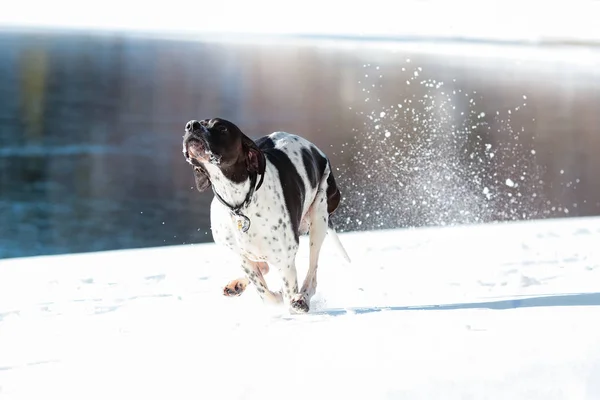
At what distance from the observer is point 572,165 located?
14883 millimetres

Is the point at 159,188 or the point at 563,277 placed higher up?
the point at 563,277

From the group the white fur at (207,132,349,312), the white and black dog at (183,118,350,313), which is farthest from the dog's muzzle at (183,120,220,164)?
the white fur at (207,132,349,312)

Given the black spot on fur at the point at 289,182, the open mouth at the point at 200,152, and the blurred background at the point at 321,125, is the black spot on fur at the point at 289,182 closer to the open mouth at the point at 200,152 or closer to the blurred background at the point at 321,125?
the open mouth at the point at 200,152

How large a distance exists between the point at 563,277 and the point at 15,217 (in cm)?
759

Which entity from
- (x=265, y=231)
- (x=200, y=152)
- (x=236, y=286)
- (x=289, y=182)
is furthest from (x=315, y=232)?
(x=200, y=152)

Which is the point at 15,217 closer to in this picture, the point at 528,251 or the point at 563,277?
the point at 528,251

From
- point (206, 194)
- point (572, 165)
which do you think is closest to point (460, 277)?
point (206, 194)

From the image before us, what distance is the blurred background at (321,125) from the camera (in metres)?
11.6

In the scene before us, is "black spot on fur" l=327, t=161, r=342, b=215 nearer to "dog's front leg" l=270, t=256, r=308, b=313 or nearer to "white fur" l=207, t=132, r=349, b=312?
"white fur" l=207, t=132, r=349, b=312

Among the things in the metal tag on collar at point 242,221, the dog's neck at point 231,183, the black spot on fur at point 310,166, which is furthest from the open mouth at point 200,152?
the black spot on fur at point 310,166

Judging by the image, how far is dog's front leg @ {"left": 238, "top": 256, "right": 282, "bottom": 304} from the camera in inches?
206

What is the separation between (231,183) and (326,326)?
0.88m

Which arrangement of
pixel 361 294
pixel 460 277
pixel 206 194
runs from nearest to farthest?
pixel 361 294 < pixel 460 277 < pixel 206 194

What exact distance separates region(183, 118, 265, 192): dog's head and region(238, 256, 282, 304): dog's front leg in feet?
2.02
